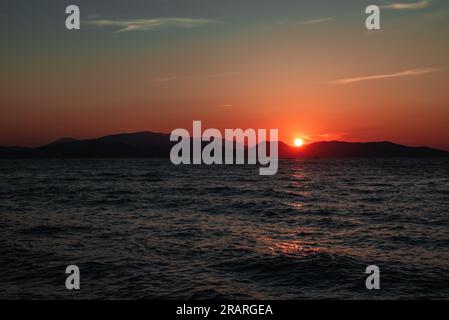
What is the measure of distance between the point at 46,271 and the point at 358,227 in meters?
17.3

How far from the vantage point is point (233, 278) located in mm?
13539

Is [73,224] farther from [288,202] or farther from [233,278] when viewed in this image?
[288,202]

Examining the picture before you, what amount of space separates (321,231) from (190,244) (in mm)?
8120

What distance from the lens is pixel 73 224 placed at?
2441 centimetres

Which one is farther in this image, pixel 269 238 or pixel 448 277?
pixel 269 238

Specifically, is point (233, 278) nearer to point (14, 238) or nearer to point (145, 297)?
point (145, 297)

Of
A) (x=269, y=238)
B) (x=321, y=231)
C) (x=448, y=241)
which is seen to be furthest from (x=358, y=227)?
(x=269, y=238)

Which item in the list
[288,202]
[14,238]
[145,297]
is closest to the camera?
[145,297]
